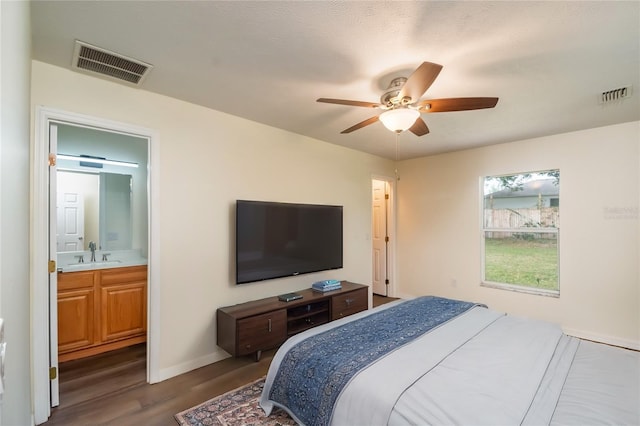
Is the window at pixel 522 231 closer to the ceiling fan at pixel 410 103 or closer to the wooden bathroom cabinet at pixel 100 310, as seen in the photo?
the ceiling fan at pixel 410 103

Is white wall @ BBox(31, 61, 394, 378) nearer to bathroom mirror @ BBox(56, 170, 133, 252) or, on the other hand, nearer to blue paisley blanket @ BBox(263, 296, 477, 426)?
blue paisley blanket @ BBox(263, 296, 477, 426)

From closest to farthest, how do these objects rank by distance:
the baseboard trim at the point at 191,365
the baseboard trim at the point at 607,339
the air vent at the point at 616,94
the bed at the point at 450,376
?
the bed at the point at 450,376
the air vent at the point at 616,94
the baseboard trim at the point at 191,365
the baseboard trim at the point at 607,339

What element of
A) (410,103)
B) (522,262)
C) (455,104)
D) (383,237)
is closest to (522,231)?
(522,262)

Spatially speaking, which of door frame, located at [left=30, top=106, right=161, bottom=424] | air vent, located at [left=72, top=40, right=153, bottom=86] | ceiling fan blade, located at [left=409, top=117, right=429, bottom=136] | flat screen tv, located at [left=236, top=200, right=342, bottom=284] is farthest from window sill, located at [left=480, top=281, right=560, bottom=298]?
door frame, located at [left=30, top=106, right=161, bottom=424]

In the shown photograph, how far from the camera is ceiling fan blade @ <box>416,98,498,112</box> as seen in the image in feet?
6.08

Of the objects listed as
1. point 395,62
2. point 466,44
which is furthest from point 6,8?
point 466,44

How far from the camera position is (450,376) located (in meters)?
1.49

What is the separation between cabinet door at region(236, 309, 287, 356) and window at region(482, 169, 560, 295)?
307 centimetres

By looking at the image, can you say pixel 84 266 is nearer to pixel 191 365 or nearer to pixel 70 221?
pixel 70 221

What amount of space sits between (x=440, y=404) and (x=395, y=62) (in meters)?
2.00

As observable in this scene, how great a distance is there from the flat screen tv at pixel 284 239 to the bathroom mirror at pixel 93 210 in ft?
5.86

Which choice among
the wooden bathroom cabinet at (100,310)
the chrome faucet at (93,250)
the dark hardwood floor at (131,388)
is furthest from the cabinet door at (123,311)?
the chrome faucet at (93,250)

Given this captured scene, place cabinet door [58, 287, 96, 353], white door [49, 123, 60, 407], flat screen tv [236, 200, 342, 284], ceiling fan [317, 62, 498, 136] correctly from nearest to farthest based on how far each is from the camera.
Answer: ceiling fan [317, 62, 498, 136]
white door [49, 123, 60, 407]
cabinet door [58, 287, 96, 353]
flat screen tv [236, 200, 342, 284]

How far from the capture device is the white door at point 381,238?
17.3 ft
